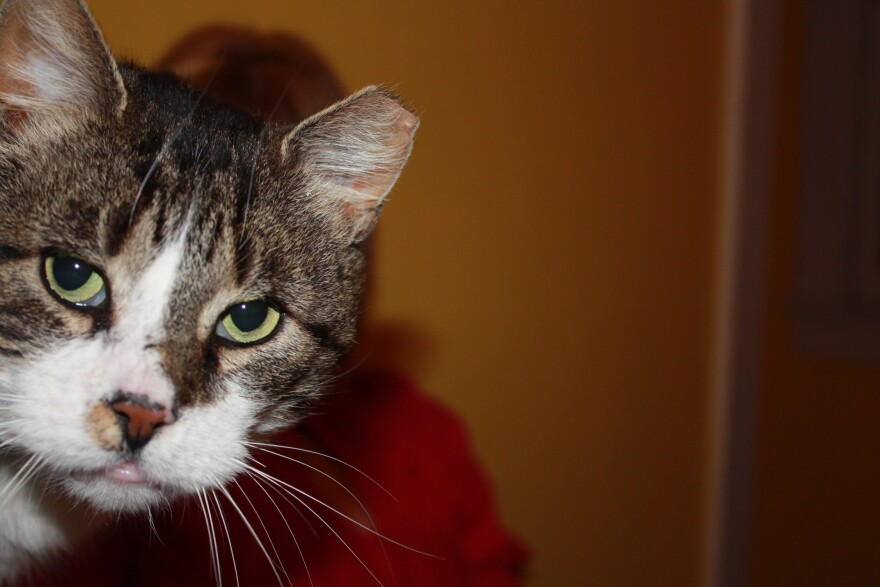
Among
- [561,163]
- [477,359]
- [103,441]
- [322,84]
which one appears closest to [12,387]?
[103,441]

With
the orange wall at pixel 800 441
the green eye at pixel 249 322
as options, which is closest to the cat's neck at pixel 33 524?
the green eye at pixel 249 322

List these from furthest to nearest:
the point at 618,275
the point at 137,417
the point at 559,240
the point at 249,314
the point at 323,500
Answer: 1. the point at 618,275
2. the point at 559,240
3. the point at 323,500
4. the point at 249,314
5. the point at 137,417

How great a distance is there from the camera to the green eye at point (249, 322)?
0.65 metres

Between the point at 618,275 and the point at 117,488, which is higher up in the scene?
the point at 618,275

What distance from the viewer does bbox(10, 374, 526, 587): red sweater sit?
758 millimetres

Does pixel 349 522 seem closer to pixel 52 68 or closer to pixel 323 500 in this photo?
pixel 323 500

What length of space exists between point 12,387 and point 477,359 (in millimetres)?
908

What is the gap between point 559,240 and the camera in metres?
1.47

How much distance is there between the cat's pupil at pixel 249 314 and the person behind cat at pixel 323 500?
12 cm

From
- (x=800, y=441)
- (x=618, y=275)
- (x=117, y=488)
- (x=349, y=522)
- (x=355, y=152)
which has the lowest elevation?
(x=800, y=441)

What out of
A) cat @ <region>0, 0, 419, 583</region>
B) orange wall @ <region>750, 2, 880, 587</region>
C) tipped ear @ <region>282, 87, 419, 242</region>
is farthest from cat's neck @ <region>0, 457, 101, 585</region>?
orange wall @ <region>750, 2, 880, 587</region>

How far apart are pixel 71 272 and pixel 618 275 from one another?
1.27 meters

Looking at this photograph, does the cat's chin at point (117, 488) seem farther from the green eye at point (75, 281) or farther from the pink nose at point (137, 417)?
the green eye at point (75, 281)

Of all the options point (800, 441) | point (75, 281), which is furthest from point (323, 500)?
point (800, 441)
